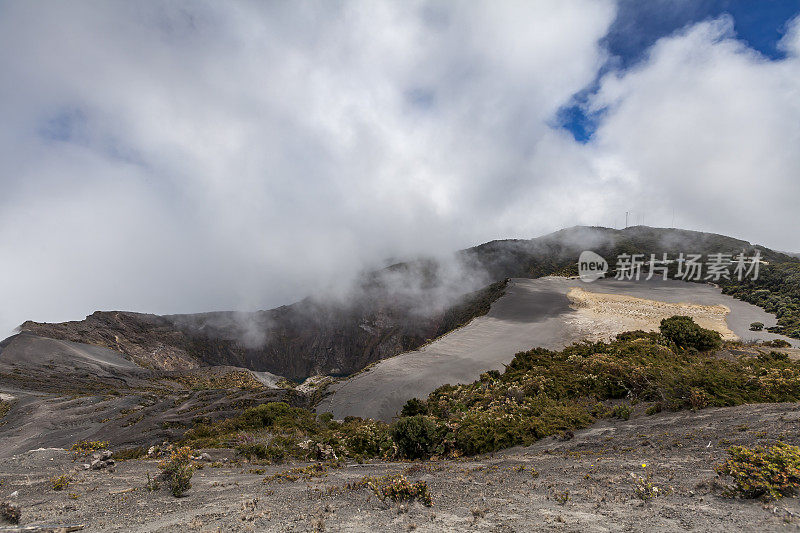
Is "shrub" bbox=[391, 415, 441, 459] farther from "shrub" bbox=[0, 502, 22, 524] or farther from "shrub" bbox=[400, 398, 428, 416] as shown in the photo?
"shrub" bbox=[0, 502, 22, 524]

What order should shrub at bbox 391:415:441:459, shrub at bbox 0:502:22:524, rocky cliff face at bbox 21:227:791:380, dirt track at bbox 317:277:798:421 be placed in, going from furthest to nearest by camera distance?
rocky cliff face at bbox 21:227:791:380 < dirt track at bbox 317:277:798:421 < shrub at bbox 391:415:441:459 < shrub at bbox 0:502:22:524

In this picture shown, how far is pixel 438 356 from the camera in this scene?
3600cm

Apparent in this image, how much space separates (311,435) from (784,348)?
37.8 meters

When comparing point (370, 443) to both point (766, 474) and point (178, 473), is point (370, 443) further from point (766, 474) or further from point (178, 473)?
point (766, 474)

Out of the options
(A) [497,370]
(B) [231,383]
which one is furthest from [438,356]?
(B) [231,383]

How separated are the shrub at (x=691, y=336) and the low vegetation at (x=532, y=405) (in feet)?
0.65

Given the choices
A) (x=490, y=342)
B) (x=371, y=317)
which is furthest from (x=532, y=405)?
(x=371, y=317)

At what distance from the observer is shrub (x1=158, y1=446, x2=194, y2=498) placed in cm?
987

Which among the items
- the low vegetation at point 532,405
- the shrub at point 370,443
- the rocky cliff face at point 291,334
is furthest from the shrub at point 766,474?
the rocky cliff face at point 291,334

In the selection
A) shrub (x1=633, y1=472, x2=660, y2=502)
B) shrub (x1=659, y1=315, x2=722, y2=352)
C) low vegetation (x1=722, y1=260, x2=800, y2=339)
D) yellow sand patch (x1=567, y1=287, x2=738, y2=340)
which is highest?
low vegetation (x1=722, y1=260, x2=800, y2=339)

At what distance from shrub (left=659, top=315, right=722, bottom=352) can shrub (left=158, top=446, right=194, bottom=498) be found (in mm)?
35595

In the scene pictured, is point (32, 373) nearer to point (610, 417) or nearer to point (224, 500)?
point (224, 500)

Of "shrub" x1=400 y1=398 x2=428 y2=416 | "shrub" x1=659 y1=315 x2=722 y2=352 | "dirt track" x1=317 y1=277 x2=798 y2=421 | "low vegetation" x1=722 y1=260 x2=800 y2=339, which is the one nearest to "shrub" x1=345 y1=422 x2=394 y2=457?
"shrub" x1=400 y1=398 x2=428 y2=416

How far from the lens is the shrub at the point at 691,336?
2669cm
